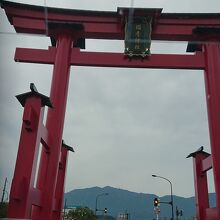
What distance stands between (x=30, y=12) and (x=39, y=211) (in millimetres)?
6353

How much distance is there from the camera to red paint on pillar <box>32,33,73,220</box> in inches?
334

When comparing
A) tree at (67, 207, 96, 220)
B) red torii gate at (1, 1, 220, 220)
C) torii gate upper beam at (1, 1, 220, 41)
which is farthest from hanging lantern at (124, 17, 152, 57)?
tree at (67, 207, 96, 220)

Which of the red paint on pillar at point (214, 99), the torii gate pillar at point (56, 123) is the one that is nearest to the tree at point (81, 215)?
the torii gate pillar at point (56, 123)

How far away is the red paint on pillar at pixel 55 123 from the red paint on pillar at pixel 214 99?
14.0ft

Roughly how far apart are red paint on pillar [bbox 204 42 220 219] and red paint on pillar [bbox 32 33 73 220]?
426cm

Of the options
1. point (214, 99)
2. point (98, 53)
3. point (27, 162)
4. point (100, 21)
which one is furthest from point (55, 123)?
point (214, 99)

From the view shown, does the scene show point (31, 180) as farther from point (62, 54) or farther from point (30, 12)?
point (30, 12)

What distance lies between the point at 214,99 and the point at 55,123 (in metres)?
4.67

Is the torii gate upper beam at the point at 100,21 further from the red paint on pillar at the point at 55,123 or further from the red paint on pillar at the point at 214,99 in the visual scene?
the red paint on pillar at the point at 214,99

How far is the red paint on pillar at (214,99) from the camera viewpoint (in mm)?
8648

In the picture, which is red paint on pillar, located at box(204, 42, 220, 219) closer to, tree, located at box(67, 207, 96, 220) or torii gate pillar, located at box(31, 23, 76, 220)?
torii gate pillar, located at box(31, 23, 76, 220)

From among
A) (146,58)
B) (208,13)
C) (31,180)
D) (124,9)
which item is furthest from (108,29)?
(31,180)

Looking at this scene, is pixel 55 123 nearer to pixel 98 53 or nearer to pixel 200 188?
pixel 98 53

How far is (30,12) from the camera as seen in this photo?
1080 centimetres
